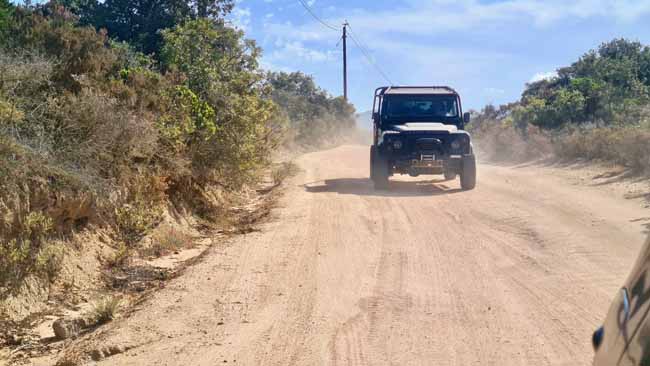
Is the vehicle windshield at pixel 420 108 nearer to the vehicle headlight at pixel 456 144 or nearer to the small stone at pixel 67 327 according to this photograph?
the vehicle headlight at pixel 456 144

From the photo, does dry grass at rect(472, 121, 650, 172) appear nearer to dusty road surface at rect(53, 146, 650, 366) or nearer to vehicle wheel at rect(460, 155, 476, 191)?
vehicle wheel at rect(460, 155, 476, 191)

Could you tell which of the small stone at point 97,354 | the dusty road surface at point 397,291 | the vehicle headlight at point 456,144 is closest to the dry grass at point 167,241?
the dusty road surface at point 397,291

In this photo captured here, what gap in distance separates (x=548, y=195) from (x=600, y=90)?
1607 cm

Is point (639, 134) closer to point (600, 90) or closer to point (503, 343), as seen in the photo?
point (600, 90)

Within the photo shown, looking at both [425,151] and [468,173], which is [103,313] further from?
[468,173]

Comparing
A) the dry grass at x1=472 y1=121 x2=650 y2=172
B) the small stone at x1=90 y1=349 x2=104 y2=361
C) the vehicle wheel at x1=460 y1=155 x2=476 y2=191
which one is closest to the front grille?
the vehicle wheel at x1=460 y1=155 x2=476 y2=191

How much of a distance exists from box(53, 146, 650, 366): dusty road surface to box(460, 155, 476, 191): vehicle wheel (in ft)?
10.2

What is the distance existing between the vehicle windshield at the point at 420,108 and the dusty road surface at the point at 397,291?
196 inches

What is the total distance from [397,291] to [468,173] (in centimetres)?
899

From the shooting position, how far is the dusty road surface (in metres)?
5.62

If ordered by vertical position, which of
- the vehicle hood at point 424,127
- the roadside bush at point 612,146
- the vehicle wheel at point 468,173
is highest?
the vehicle hood at point 424,127

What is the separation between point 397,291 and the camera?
7.23 m


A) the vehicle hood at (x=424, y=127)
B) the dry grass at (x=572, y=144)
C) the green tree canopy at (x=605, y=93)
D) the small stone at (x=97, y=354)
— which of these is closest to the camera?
the small stone at (x=97, y=354)

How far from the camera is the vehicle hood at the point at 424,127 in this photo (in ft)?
52.2
